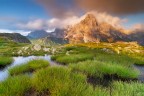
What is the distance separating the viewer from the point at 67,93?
35.1 ft

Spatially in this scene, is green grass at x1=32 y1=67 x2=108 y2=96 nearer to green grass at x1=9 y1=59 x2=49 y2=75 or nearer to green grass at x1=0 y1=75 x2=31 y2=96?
green grass at x1=0 y1=75 x2=31 y2=96

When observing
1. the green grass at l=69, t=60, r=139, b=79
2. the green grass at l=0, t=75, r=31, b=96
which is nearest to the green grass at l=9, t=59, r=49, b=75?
the green grass at l=69, t=60, r=139, b=79

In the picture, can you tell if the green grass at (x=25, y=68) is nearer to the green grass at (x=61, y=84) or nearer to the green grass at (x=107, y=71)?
the green grass at (x=107, y=71)

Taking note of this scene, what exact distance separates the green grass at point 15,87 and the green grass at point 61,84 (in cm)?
57

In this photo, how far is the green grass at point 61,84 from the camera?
10727mm

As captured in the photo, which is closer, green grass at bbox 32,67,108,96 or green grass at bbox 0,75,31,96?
green grass at bbox 32,67,108,96

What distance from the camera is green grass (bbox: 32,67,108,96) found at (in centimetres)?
1073

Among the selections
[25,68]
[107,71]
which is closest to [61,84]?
[107,71]

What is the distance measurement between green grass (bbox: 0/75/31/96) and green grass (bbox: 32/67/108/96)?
57cm

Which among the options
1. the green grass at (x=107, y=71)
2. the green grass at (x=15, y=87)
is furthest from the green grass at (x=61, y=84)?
the green grass at (x=107, y=71)

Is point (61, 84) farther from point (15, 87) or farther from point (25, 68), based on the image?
point (25, 68)

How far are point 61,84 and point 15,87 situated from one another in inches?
107

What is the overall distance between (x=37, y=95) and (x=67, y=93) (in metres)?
3.89

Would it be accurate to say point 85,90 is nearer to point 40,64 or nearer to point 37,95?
point 37,95
